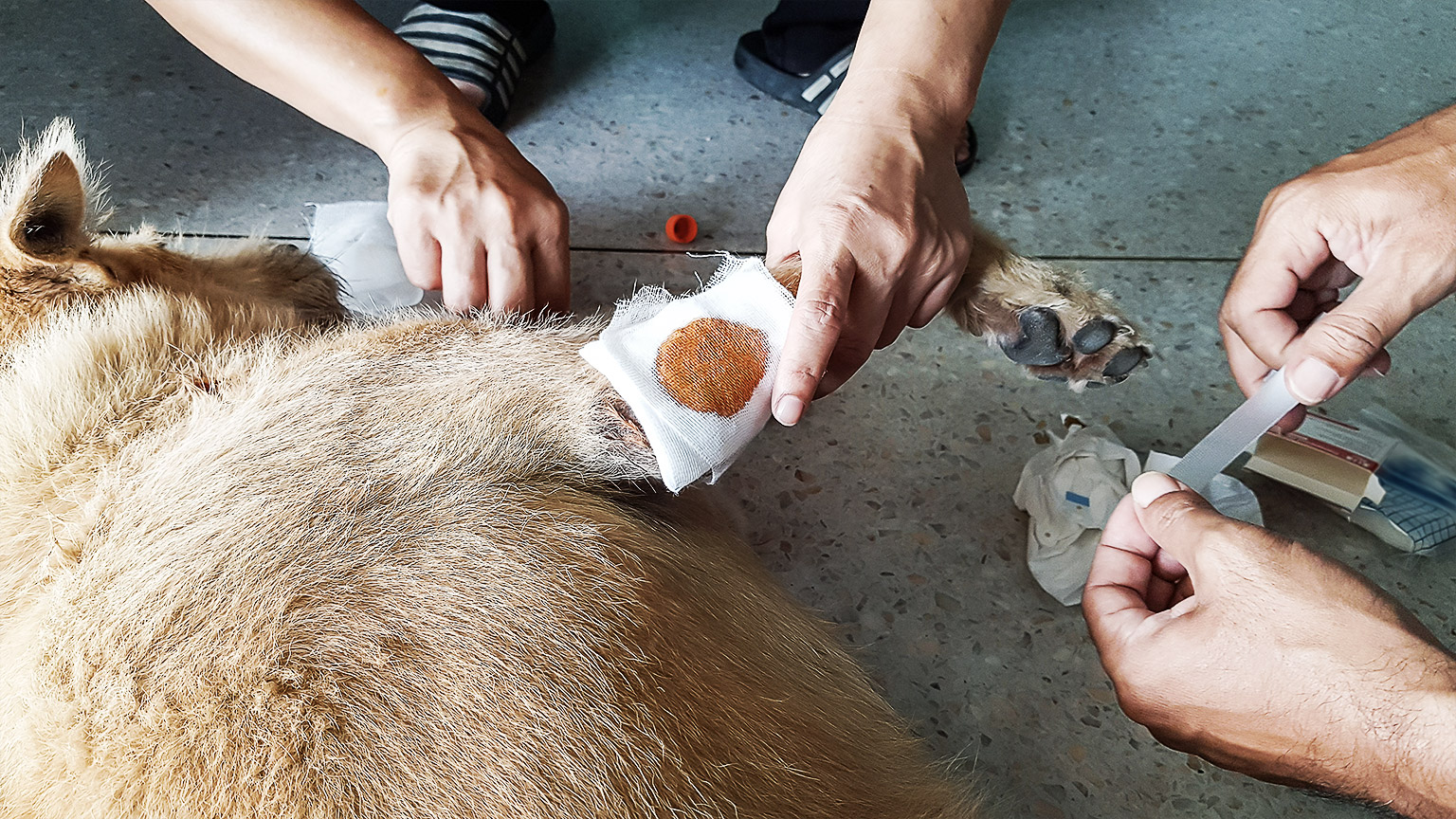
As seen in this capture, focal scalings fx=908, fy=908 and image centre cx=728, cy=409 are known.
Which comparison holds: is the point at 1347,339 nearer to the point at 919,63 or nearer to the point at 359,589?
the point at 919,63

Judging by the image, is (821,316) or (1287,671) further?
(821,316)

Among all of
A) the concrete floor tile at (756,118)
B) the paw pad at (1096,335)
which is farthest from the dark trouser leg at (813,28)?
the paw pad at (1096,335)

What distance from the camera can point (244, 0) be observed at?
5.13ft

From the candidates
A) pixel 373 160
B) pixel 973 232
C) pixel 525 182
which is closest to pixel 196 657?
pixel 525 182

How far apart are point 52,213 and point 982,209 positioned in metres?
1.88

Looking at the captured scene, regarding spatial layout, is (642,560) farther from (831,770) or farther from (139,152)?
(139,152)

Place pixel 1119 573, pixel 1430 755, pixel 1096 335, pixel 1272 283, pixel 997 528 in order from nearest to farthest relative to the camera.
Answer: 1. pixel 1430 755
2. pixel 1119 573
3. pixel 1272 283
4. pixel 1096 335
5. pixel 997 528

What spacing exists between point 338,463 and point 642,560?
405 mm

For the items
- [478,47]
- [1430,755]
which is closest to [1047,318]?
[1430,755]

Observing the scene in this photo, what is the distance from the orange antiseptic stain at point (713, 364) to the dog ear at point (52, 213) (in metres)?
0.85

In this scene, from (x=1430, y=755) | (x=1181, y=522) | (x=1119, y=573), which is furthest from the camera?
(x=1119, y=573)

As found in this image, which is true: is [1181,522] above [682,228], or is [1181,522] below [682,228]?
above

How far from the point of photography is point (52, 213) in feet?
4.10

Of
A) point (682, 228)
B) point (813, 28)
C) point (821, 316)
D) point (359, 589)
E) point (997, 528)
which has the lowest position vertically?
point (997, 528)
